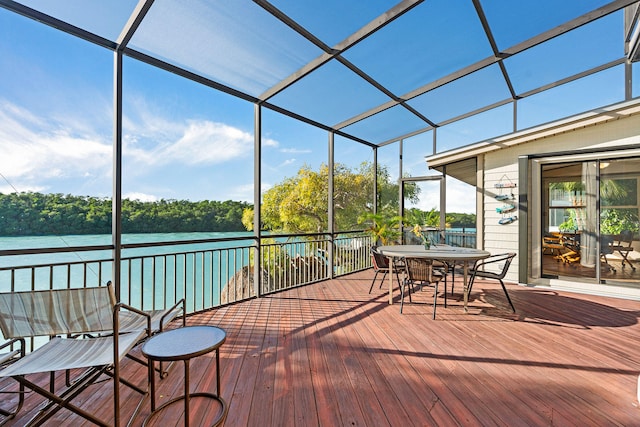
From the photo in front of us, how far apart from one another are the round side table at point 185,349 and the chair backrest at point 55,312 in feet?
1.82

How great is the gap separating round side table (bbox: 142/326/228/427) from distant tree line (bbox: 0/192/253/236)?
6.46ft

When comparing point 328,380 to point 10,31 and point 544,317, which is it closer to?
point 544,317

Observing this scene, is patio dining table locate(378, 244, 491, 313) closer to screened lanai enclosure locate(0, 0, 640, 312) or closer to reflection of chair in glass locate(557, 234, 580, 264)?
screened lanai enclosure locate(0, 0, 640, 312)

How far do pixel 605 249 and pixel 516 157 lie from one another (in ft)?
6.93

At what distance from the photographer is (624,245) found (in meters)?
4.50

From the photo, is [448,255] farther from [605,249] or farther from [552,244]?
[605,249]

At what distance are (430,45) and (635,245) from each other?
180 inches

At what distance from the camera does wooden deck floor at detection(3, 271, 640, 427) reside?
1.81 metres

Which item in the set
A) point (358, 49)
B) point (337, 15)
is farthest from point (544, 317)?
point (337, 15)

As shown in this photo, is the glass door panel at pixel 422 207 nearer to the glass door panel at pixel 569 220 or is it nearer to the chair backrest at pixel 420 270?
the glass door panel at pixel 569 220

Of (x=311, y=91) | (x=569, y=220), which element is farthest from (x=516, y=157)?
(x=311, y=91)

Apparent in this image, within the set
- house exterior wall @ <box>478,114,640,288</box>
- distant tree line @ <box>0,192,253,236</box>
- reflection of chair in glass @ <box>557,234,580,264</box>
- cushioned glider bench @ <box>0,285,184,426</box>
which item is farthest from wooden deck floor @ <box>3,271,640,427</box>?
distant tree line @ <box>0,192,253,236</box>

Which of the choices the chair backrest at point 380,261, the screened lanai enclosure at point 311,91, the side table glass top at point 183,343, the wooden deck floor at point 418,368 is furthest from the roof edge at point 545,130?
the side table glass top at point 183,343

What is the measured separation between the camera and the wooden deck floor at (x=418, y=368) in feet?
5.92
